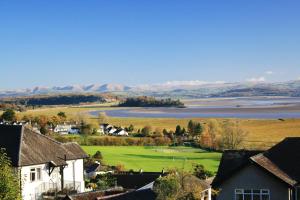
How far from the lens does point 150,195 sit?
30219mm

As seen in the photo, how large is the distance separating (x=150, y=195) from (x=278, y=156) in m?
8.82

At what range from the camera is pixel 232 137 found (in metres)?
89.8

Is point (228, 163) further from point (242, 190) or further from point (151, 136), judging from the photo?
point (151, 136)

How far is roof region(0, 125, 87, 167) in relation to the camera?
1296 inches

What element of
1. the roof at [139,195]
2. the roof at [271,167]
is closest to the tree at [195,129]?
the roof at [139,195]

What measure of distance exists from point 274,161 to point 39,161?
51.2ft

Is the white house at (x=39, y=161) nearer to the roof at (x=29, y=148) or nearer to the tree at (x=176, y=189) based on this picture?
the roof at (x=29, y=148)

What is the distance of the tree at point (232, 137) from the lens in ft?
292

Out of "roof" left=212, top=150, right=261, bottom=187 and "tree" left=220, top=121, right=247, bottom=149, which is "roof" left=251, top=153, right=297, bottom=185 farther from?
"tree" left=220, top=121, right=247, bottom=149

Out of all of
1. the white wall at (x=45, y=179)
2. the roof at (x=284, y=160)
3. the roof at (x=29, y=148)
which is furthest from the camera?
the roof at (x=29, y=148)

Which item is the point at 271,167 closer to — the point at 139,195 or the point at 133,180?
the point at 139,195

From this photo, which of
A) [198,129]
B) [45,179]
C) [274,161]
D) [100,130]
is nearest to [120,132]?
[100,130]

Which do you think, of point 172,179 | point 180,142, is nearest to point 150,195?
point 172,179

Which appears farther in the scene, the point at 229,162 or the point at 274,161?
the point at 229,162
